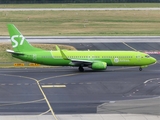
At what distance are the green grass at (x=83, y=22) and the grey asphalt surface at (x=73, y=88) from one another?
122ft

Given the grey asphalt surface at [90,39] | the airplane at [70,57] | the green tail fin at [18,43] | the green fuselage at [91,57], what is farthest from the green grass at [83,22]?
the green fuselage at [91,57]

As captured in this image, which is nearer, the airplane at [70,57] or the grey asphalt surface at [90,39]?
the airplane at [70,57]

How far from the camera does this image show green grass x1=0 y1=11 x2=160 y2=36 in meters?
107

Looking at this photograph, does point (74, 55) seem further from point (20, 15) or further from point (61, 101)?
point (20, 15)

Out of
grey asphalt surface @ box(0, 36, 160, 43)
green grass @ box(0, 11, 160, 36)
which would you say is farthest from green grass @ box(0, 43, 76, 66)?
green grass @ box(0, 11, 160, 36)

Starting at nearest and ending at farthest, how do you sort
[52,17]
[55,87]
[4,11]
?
[55,87], [52,17], [4,11]

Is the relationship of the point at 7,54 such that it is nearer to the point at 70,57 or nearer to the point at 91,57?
the point at 70,57

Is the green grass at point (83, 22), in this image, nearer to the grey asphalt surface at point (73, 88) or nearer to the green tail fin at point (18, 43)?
the grey asphalt surface at point (73, 88)

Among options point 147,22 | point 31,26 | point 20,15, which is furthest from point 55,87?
point 20,15

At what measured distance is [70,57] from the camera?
212 ft

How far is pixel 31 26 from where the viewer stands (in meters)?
115

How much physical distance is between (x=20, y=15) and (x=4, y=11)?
11.7 m

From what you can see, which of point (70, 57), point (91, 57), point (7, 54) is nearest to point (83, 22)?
point (7, 54)

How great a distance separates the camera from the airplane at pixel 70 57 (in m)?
64.1
